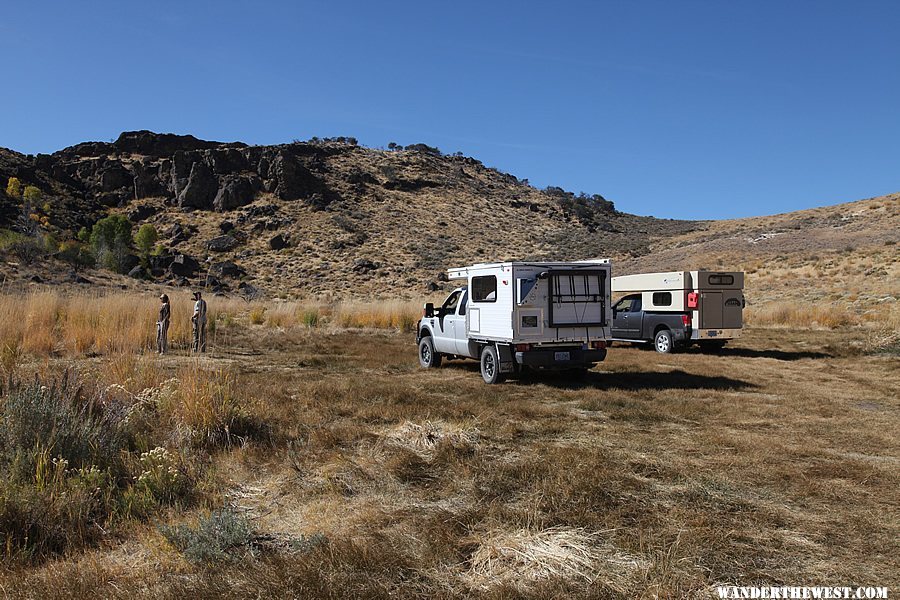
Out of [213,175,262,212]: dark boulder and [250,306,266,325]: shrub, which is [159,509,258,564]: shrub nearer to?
[250,306,266,325]: shrub

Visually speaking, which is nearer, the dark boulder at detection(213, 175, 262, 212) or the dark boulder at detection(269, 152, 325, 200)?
the dark boulder at detection(213, 175, 262, 212)

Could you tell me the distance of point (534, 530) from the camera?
4.30 meters

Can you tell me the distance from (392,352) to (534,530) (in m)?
13.5

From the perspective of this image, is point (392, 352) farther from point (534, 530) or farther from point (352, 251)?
point (352, 251)

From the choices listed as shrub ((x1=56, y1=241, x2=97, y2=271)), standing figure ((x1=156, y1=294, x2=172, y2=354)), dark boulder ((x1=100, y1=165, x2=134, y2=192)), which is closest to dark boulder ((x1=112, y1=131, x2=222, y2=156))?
dark boulder ((x1=100, y1=165, x2=134, y2=192))

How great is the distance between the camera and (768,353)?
17.5 metres

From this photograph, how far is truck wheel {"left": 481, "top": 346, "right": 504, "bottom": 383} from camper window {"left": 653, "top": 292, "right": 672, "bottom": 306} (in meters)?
8.14

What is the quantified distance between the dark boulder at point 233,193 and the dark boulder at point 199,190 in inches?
54.7

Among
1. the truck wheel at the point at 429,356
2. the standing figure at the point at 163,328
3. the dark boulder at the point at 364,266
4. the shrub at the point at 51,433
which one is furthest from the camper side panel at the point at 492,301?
the dark boulder at the point at 364,266

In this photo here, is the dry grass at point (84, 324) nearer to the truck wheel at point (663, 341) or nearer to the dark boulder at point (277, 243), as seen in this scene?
the truck wheel at point (663, 341)

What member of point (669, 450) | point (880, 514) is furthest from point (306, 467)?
point (880, 514)

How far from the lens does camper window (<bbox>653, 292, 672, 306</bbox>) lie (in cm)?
1825

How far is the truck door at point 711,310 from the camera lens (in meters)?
17.3

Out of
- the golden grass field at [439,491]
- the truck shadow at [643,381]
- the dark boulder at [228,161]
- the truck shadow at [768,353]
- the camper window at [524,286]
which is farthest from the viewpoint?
the dark boulder at [228,161]
